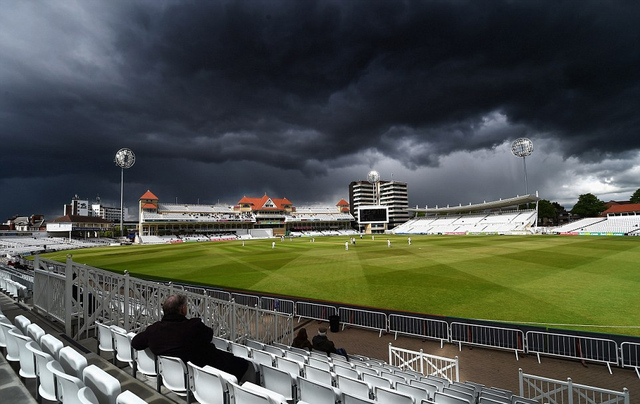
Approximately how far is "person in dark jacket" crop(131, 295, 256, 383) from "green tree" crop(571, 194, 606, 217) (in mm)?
121849

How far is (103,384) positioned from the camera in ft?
8.98

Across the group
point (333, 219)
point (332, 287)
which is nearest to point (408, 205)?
point (333, 219)

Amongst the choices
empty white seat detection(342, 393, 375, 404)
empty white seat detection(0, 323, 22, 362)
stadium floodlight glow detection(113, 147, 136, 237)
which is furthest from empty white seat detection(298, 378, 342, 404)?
stadium floodlight glow detection(113, 147, 136, 237)

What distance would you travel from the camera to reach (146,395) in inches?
150

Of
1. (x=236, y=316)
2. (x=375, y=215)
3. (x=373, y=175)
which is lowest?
(x=236, y=316)

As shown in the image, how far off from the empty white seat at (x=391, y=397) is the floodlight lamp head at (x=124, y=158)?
7685cm

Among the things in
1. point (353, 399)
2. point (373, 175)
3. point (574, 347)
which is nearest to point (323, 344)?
point (353, 399)

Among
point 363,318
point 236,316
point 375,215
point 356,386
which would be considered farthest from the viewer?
point 375,215

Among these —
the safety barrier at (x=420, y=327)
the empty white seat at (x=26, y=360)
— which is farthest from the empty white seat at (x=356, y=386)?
the safety barrier at (x=420, y=327)

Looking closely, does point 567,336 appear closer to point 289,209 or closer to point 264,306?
point 264,306

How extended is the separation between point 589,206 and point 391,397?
121378mm

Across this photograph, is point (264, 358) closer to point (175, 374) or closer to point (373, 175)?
point (175, 374)

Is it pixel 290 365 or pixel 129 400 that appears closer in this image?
pixel 129 400

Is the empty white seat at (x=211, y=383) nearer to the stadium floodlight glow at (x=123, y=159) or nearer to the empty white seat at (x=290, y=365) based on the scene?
the empty white seat at (x=290, y=365)
